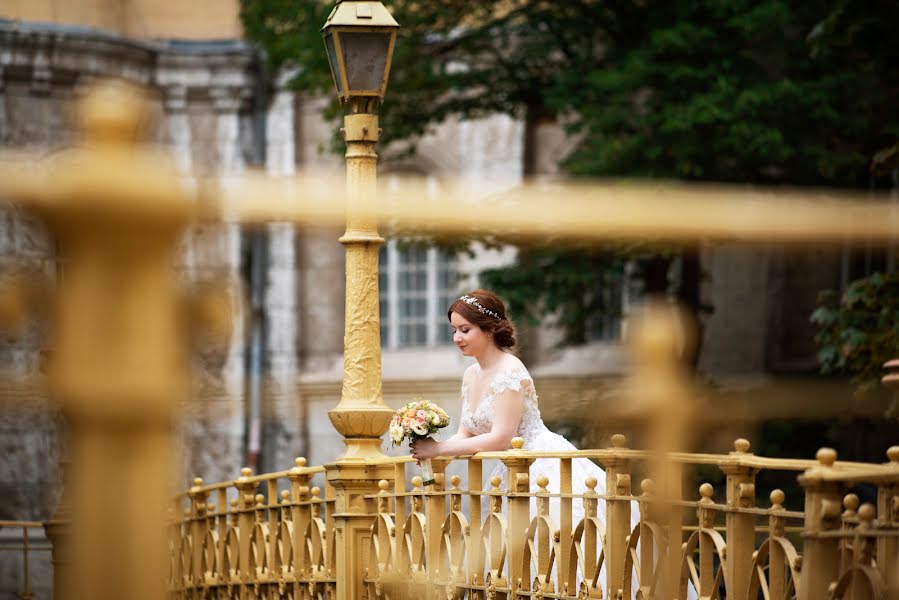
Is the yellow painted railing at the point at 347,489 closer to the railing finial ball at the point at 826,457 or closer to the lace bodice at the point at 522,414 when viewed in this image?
the railing finial ball at the point at 826,457

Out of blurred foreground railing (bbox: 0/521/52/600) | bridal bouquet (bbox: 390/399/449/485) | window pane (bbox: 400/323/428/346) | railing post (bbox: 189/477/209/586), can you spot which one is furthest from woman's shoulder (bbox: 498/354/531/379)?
window pane (bbox: 400/323/428/346)

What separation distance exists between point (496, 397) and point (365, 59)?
160 centimetres

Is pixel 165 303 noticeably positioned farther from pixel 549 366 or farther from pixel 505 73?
pixel 549 366

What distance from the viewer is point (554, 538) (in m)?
5.91

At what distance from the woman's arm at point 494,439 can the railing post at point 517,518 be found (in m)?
0.37

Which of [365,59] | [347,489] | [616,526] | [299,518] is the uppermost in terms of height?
[365,59]

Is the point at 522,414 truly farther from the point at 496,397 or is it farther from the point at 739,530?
the point at 739,530

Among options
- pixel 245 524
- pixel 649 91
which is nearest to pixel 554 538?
pixel 245 524

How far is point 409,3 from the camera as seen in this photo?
16969 millimetres

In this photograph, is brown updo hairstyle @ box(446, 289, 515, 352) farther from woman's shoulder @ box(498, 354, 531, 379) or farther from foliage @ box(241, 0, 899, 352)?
foliage @ box(241, 0, 899, 352)

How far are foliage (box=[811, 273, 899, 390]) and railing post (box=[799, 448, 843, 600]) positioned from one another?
7.15 m

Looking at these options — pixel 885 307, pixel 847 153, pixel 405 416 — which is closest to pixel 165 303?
pixel 405 416

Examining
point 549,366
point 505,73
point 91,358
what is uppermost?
point 505,73

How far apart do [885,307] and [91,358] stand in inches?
417
